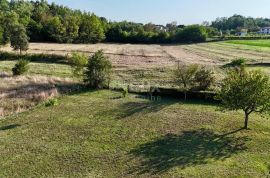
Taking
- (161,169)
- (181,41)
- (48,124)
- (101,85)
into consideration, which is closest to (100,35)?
(181,41)

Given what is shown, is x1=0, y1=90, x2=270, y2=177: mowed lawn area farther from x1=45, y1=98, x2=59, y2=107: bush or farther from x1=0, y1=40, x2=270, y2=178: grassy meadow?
x1=45, y1=98, x2=59, y2=107: bush

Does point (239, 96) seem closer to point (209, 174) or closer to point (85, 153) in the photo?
point (209, 174)

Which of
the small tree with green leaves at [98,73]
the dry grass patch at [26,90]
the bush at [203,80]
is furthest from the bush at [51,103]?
the bush at [203,80]

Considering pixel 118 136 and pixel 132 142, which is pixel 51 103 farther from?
pixel 132 142

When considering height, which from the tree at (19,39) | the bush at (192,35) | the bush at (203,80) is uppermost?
the bush at (192,35)

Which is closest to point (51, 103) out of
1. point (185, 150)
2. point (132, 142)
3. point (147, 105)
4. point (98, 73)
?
point (98, 73)

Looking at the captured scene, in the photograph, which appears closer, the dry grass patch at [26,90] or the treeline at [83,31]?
the dry grass patch at [26,90]

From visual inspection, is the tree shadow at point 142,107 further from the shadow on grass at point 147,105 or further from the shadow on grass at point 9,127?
the shadow on grass at point 9,127
